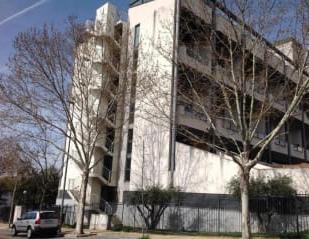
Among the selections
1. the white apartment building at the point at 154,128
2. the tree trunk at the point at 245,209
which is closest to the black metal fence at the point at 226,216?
the white apartment building at the point at 154,128

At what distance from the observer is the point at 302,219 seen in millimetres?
21641

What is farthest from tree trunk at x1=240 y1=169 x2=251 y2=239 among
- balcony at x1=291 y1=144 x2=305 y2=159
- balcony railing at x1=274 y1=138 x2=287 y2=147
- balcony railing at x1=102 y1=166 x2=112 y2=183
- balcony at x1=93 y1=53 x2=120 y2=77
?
balcony at x1=291 y1=144 x2=305 y2=159

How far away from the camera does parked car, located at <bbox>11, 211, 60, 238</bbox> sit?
23.1 metres

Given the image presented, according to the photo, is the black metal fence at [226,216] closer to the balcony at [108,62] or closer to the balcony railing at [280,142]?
the balcony at [108,62]

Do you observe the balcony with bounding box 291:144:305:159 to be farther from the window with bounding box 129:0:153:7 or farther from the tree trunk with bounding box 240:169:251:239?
the tree trunk with bounding box 240:169:251:239

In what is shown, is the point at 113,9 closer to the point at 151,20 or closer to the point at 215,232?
the point at 151,20

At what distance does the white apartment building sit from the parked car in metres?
7.71

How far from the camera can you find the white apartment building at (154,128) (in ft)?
80.0

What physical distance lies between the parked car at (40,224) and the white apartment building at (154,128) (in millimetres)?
7709

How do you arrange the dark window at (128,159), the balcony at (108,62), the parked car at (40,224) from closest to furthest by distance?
the parked car at (40,224)
the balcony at (108,62)
the dark window at (128,159)

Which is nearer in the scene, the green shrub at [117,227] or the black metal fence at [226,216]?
the black metal fence at [226,216]

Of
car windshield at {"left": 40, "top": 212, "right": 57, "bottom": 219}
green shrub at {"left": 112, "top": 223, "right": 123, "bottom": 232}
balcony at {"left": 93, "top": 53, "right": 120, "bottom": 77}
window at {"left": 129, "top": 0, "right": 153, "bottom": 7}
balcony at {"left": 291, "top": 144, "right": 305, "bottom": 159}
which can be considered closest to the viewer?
car windshield at {"left": 40, "top": 212, "right": 57, "bottom": 219}

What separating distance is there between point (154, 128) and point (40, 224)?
11.4 metres

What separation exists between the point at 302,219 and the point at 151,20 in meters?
20.3
